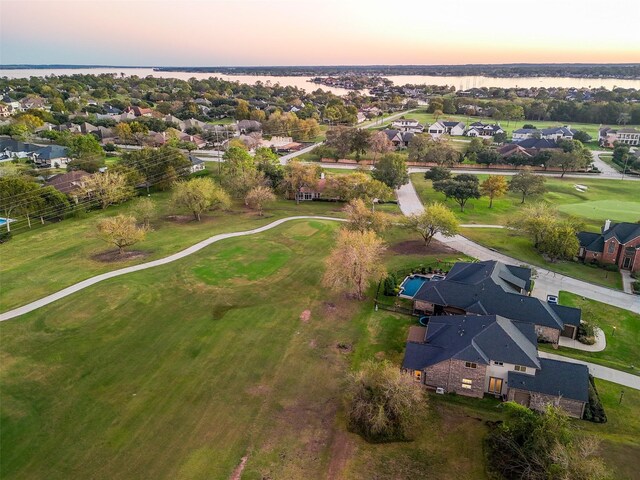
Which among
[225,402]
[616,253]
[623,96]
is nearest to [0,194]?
[225,402]

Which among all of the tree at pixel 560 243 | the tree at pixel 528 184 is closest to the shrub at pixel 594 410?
the tree at pixel 560 243

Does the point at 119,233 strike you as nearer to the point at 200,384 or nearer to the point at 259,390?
the point at 200,384

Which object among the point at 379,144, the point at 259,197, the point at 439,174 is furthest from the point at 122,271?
the point at 379,144

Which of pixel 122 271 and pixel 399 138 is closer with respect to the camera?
pixel 122 271

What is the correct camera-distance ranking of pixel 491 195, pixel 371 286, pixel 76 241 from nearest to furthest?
pixel 371 286 → pixel 76 241 → pixel 491 195

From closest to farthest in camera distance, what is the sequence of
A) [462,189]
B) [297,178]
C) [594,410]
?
1. [594,410]
2. [462,189]
3. [297,178]

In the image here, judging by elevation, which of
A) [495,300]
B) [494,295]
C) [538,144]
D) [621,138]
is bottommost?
[495,300]

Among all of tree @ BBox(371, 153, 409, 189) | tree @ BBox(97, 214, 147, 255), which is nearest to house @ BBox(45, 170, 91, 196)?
tree @ BBox(97, 214, 147, 255)

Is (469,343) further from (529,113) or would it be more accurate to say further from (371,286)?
(529,113)
